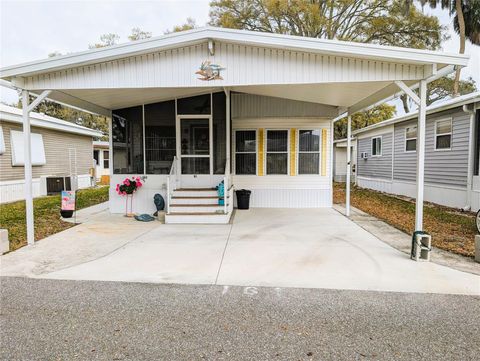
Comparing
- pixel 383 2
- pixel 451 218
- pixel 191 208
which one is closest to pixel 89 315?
pixel 191 208

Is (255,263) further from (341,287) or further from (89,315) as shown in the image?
(89,315)

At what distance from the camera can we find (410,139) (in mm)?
11727

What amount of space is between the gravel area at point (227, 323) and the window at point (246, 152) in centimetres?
624

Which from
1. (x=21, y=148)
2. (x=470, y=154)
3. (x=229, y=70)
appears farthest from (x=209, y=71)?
(x=21, y=148)

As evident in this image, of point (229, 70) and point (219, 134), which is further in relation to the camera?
point (219, 134)

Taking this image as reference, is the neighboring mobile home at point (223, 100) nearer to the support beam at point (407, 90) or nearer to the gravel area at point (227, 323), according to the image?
the support beam at point (407, 90)

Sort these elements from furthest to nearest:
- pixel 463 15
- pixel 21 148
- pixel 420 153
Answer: pixel 463 15 → pixel 21 148 → pixel 420 153

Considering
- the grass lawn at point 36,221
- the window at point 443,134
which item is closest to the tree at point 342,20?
the window at point 443,134

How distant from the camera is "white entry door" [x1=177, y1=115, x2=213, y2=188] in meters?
8.17

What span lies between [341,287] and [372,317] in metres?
0.69

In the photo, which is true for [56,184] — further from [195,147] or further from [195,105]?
[195,105]

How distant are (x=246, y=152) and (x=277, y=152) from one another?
971 millimetres

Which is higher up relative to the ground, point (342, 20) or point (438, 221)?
point (342, 20)

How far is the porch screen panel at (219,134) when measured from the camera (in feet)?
26.7
